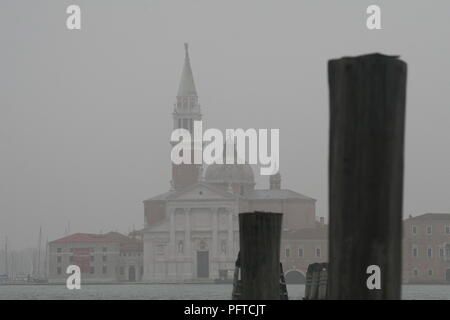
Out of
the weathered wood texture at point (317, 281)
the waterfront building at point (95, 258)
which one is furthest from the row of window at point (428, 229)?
the weathered wood texture at point (317, 281)

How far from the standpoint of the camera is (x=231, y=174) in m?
120

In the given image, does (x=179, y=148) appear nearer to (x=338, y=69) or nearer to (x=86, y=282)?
(x=86, y=282)

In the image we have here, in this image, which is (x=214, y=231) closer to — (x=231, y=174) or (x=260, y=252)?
(x=231, y=174)

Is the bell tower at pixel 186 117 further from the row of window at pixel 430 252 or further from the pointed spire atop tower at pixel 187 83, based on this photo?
the row of window at pixel 430 252

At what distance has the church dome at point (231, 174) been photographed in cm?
11988

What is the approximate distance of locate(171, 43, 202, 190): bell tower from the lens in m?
125

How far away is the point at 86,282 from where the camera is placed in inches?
4710

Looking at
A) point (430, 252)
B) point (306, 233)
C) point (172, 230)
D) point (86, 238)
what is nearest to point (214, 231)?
point (172, 230)

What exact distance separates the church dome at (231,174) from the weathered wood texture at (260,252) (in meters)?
111

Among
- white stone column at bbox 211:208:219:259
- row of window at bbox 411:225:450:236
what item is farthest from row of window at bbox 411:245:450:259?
white stone column at bbox 211:208:219:259

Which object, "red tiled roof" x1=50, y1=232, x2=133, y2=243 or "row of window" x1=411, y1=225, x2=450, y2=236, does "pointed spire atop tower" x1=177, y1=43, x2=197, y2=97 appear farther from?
"row of window" x1=411, y1=225, x2=450, y2=236
